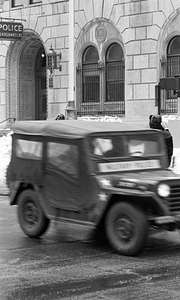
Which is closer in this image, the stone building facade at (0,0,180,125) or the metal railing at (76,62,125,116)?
the stone building facade at (0,0,180,125)

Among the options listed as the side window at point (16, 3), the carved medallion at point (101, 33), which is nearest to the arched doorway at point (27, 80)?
the side window at point (16, 3)

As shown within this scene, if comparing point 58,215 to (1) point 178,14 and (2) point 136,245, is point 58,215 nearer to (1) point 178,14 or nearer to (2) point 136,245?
(2) point 136,245

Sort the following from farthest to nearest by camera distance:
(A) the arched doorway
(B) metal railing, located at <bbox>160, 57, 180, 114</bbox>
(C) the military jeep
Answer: (A) the arched doorway < (B) metal railing, located at <bbox>160, 57, 180, 114</bbox> < (C) the military jeep

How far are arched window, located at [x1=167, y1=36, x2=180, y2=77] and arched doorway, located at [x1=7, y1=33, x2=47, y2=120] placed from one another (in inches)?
356

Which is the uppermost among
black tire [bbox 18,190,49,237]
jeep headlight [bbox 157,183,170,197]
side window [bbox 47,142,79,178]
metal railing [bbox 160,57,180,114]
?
metal railing [bbox 160,57,180,114]

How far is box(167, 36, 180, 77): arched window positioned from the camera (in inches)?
1067

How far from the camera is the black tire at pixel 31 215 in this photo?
1046 centimetres

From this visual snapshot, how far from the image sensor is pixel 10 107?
34938 mm

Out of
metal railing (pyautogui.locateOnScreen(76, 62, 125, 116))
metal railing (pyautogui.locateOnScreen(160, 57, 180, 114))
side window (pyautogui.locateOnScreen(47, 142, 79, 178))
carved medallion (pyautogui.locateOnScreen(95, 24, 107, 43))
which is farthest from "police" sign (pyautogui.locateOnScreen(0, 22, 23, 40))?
side window (pyautogui.locateOnScreen(47, 142, 79, 178))

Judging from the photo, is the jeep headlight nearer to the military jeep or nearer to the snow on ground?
the military jeep

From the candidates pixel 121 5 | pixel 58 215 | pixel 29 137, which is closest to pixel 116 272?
pixel 58 215

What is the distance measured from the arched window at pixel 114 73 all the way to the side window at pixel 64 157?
19085 millimetres

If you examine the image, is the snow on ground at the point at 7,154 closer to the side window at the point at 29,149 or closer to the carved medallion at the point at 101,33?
the carved medallion at the point at 101,33

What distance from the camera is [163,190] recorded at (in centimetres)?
906
